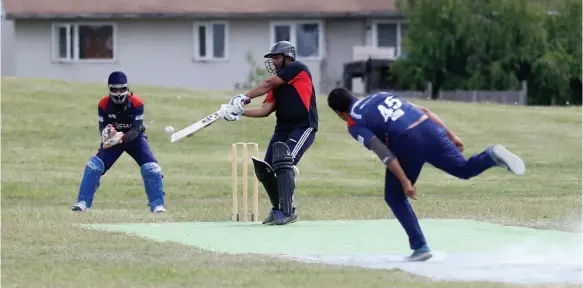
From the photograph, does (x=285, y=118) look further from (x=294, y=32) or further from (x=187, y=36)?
(x=187, y=36)

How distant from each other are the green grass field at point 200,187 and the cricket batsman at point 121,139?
32cm

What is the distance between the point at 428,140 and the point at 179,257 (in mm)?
2324

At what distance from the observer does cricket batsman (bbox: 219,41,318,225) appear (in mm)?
14227

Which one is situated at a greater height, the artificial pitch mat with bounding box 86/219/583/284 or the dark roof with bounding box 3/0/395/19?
the dark roof with bounding box 3/0/395/19

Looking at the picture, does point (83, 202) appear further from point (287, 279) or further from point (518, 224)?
point (287, 279)

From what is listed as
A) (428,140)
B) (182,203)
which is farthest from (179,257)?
(182,203)

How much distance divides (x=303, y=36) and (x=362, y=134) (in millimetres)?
32989

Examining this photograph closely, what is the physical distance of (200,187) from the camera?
73.3 feet

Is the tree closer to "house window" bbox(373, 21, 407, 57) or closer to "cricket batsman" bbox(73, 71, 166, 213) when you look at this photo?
"house window" bbox(373, 21, 407, 57)

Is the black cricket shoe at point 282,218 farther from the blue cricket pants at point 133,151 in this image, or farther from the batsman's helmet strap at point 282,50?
the blue cricket pants at point 133,151

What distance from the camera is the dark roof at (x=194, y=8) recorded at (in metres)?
42.8

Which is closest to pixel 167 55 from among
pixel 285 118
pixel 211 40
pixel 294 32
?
pixel 211 40

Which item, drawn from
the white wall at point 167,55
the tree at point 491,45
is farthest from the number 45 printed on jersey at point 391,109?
the white wall at point 167,55

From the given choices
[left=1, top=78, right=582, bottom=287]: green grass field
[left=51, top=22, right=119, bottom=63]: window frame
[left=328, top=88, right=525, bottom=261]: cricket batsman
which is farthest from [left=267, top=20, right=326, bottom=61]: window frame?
[left=328, top=88, right=525, bottom=261]: cricket batsman
